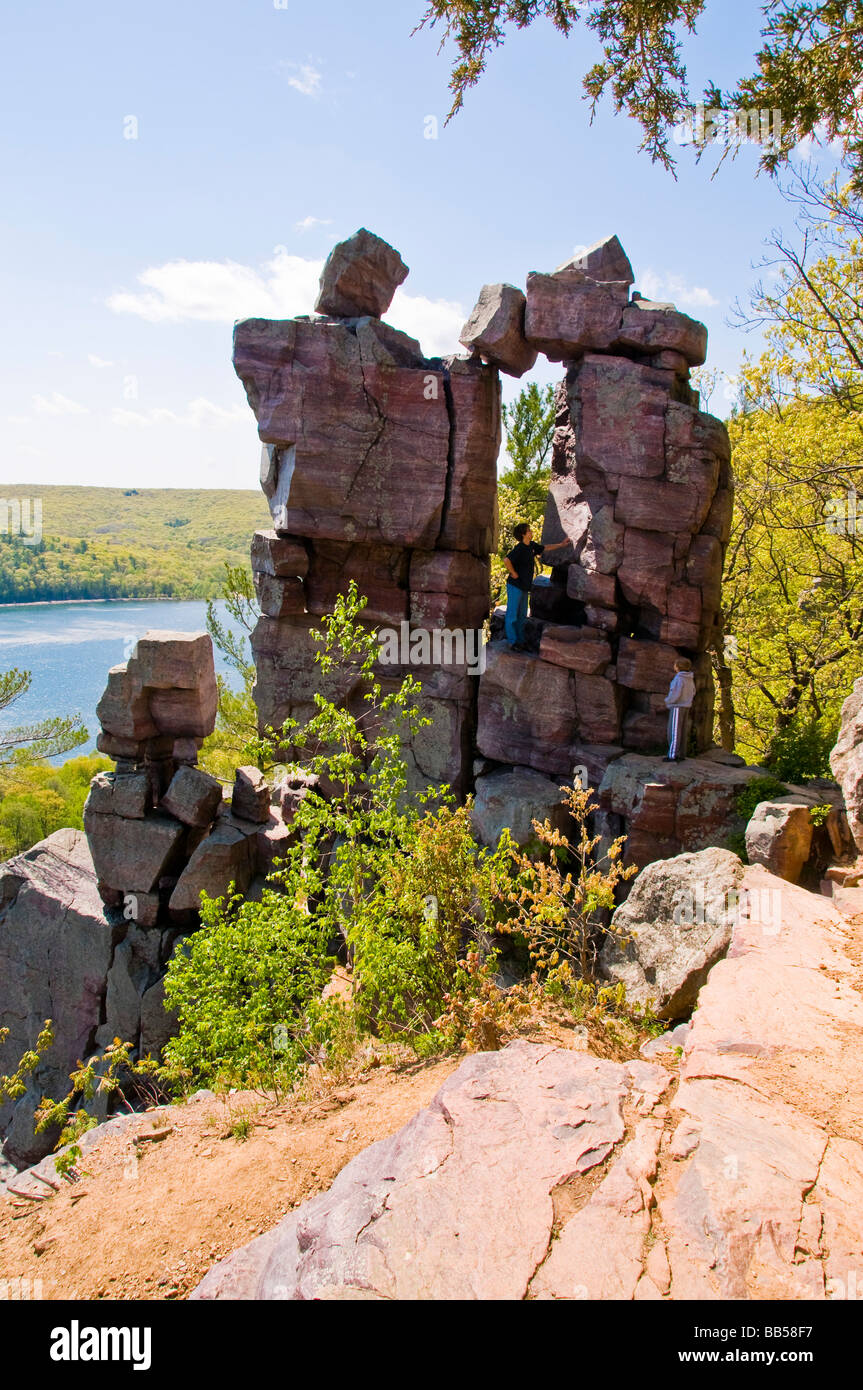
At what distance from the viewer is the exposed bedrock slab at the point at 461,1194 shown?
3457mm

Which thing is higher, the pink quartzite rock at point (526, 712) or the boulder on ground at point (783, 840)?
the pink quartzite rock at point (526, 712)

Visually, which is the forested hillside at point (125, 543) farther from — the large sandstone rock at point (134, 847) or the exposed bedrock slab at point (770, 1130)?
the exposed bedrock slab at point (770, 1130)

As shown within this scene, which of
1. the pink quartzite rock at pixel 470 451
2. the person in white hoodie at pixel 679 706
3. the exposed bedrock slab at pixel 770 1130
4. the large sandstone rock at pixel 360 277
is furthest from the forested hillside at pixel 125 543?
the exposed bedrock slab at pixel 770 1130

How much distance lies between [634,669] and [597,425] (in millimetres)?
3855

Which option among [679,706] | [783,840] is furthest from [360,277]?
[783,840]

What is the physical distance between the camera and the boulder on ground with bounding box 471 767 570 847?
1228 centimetres

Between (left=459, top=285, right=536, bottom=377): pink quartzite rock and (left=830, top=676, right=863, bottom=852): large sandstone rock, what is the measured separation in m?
8.59

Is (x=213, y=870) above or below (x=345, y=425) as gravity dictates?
below

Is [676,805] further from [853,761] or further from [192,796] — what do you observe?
[192,796]

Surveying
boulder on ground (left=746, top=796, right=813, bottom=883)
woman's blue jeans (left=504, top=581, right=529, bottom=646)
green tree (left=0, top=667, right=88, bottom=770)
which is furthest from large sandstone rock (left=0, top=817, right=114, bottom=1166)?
boulder on ground (left=746, top=796, right=813, bottom=883)

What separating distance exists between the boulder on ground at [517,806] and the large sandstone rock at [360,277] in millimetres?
8631

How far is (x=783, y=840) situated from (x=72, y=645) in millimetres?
74064

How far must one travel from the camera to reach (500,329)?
13258mm
